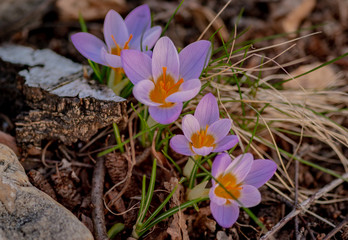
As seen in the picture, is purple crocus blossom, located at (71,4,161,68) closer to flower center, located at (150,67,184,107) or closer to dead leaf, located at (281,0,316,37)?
flower center, located at (150,67,184,107)

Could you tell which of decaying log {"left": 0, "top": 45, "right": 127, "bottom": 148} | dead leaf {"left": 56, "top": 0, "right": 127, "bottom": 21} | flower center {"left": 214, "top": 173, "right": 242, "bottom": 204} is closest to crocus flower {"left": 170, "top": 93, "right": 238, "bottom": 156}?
flower center {"left": 214, "top": 173, "right": 242, "bottom": 204}

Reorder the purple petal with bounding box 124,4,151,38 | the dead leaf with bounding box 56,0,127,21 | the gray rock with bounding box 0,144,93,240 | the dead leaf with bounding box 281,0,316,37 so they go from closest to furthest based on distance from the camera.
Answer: the gray rock with bounding box 0,144,93,240 < the purple petal with bounding box 124,4,151,38 < the dead leaf with bounding box 56,0,127,21 < the dead leaf with bounding box 281,0,316,37

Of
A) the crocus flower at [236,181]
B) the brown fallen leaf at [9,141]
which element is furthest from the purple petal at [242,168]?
the brown fallen leaf at [9,141]

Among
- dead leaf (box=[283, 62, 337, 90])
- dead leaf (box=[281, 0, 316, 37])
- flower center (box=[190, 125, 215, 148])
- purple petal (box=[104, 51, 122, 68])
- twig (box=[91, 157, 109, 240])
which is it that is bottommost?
dead leaf (box=[283, 62, 337, 90])

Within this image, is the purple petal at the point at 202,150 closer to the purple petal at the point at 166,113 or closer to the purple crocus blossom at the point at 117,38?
the purple petal at the point at 166,113

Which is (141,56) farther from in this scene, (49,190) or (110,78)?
(49,190)

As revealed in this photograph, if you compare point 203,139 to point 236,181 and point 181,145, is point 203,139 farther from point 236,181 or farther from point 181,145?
point 236,181
